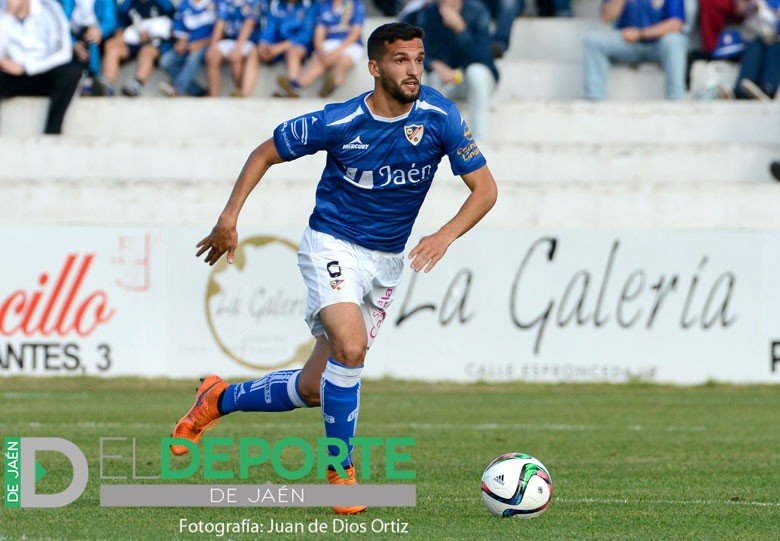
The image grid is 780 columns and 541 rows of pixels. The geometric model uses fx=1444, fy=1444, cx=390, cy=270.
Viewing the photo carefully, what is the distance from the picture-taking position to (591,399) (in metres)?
13.7

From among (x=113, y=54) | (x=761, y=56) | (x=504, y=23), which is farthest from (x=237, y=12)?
(x=761, y=56)

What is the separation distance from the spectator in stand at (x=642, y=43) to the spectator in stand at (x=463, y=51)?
144cm

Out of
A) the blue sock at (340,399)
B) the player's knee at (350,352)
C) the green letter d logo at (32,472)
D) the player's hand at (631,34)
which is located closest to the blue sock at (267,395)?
the blue sock at (340,399)

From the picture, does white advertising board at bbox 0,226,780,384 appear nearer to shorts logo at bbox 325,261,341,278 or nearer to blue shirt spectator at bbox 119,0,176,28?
blue shirt spectator at bbox 119,0,176,28

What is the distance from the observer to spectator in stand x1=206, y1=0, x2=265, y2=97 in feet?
60.7

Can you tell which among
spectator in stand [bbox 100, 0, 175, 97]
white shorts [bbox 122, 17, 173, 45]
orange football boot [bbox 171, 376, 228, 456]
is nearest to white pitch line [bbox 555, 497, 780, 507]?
orange football boot [bbox 171, 376, 228, 456]

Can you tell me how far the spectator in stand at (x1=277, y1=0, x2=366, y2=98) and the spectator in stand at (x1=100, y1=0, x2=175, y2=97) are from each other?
1.93 metres

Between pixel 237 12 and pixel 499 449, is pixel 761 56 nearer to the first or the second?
pixel 237 12

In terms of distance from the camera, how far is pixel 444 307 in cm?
1501

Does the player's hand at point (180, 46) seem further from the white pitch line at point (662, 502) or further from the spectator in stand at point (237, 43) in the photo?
the white pitch line at point (662, 502)

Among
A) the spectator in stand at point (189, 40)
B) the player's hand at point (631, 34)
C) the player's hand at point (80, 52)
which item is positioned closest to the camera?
the player's hand at point (631, 34)

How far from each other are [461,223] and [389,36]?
3.08ft

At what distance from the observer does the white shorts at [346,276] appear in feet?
22.4

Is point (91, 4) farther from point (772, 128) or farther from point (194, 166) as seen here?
point (772, 128)
